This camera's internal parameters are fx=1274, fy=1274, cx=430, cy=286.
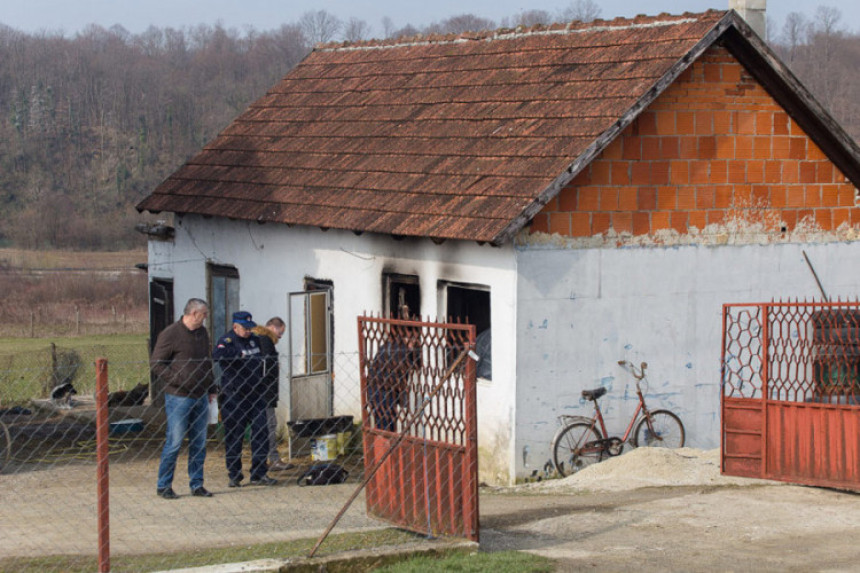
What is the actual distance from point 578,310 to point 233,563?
250 inches

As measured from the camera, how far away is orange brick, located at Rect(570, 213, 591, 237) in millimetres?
13719

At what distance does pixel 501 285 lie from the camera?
536 inches

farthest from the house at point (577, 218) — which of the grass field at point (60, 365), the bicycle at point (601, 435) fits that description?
the grass field at point (60, 365)

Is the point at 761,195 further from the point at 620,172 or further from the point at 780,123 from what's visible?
the point at 620,172

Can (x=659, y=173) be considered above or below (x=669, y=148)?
below

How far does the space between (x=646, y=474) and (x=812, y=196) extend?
4.48 m

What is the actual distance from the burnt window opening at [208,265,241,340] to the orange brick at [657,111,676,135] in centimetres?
708

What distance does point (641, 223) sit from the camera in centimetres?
1406

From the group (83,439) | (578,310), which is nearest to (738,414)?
(578,310)

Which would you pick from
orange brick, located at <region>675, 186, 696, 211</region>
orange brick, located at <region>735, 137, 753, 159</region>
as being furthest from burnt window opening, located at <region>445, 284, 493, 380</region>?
orange brick, located at <region>735, 137, 753, 159</region>

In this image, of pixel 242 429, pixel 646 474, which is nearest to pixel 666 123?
pixel 646 474

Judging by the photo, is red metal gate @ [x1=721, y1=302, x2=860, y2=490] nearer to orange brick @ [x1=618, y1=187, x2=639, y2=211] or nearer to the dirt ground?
the dirt ground

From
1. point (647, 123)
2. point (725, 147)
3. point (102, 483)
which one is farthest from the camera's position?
point (725, 147)

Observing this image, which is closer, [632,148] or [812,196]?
[632,148]
